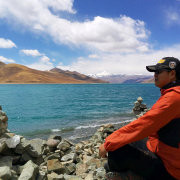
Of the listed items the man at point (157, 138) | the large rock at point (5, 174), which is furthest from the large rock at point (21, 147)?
the man at point (157, 138)

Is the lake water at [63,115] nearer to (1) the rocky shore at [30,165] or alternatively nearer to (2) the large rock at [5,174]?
(1) the rocky shore at [30,165]

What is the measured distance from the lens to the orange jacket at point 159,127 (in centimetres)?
234

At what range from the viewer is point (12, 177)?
146 inches

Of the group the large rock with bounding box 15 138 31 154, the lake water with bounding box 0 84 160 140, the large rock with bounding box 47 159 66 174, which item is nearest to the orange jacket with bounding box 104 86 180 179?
the large rock with bounding box 15 138 31 154

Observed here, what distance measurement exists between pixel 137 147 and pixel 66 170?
423 centimetres

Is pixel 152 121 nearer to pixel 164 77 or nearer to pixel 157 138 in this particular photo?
pixel 157 138

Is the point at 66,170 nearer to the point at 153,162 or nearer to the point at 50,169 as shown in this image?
the point at 50,169

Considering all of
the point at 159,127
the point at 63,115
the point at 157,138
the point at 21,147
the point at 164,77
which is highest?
the point at 164,77

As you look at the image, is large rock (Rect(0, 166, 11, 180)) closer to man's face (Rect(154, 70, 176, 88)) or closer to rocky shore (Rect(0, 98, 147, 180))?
rocky shore (Rect(0, 98, 147, 180))

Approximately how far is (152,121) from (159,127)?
0.16 metres

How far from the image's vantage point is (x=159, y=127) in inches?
96.6

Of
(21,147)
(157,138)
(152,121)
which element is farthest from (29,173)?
(152,121)

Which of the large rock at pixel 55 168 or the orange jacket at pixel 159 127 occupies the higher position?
the orange jacket at pixel 159 127

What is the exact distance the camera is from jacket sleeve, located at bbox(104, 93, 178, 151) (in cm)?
234
